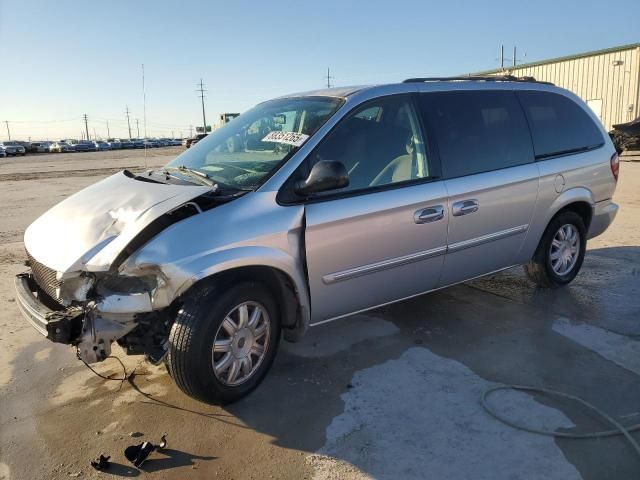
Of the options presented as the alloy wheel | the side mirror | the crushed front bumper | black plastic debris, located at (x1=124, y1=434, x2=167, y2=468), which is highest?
the side mirror

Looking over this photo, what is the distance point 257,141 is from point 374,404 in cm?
197

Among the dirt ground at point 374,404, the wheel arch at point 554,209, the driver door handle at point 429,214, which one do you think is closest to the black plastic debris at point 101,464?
the dirt ground at point 374,404

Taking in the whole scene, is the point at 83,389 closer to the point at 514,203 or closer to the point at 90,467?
the point at 90,467

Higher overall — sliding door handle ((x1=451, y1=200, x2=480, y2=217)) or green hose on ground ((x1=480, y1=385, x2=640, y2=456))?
sliding door handle ((x1=451, y1=200, x2=480, y2=217))

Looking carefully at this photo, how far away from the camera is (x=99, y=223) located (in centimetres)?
323

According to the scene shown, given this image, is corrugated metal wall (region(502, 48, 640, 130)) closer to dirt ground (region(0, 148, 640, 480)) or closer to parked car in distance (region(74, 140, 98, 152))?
dirt ground (region(0, 148, 640, 480))

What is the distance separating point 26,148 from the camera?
201ft

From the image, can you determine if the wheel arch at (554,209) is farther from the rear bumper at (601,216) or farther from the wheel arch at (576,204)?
the rear bumper at (601,216)

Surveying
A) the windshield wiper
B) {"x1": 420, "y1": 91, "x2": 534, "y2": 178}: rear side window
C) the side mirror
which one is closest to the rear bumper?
{"x1": 420, "y1": 91, "x2": 534, "y2": 178}: rear side window

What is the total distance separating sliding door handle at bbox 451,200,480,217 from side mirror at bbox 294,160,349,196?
3.63 ft

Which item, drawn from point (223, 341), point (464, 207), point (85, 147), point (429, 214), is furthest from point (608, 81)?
point (85, 147)

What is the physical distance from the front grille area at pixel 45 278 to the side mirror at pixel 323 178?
150 cm

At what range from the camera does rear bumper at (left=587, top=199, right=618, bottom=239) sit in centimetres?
537

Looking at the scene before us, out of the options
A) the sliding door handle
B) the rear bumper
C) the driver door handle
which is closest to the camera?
the driver door handle
